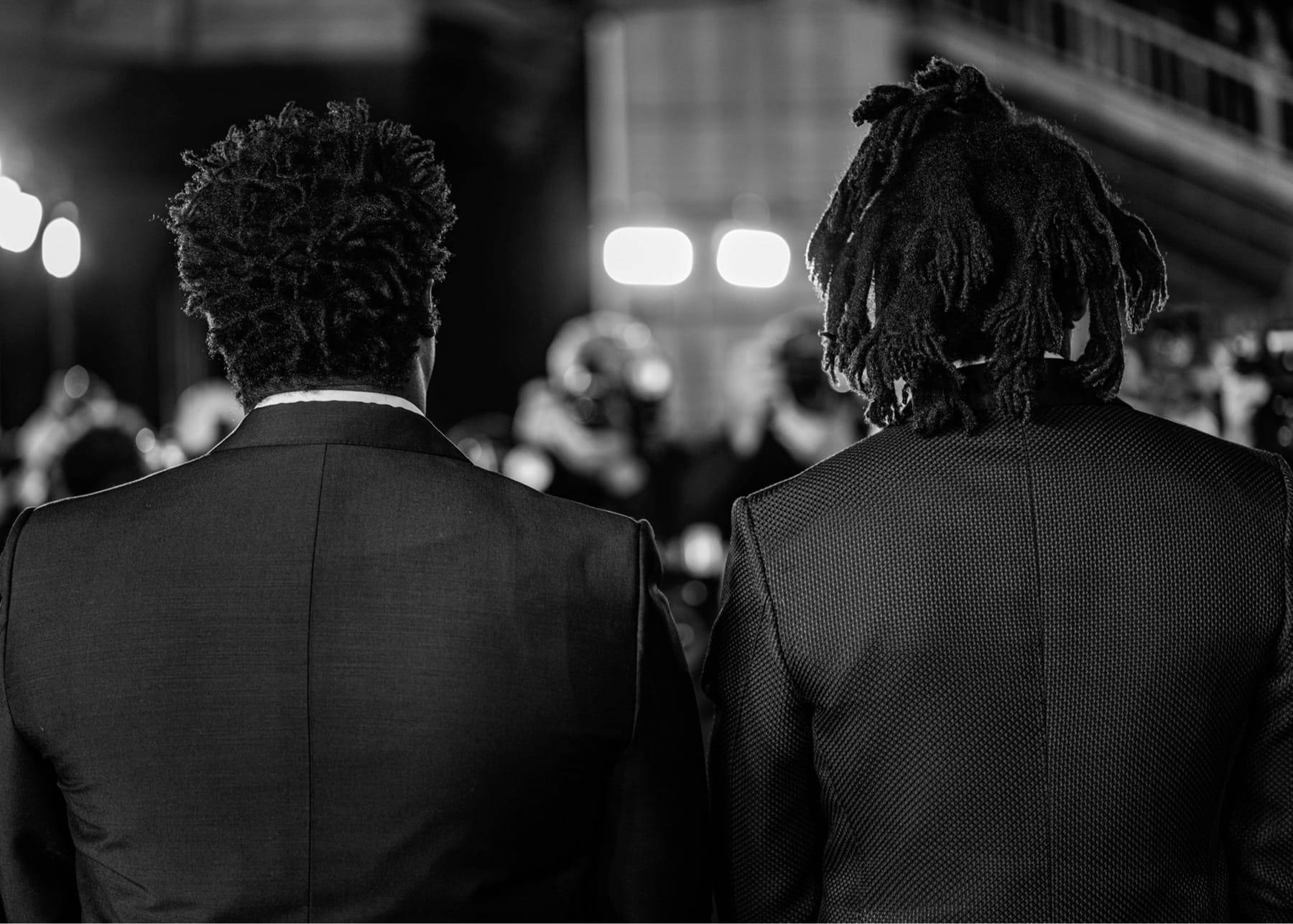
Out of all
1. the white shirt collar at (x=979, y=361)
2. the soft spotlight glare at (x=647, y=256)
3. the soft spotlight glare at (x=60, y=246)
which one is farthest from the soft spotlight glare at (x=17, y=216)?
the white shirt collar at (x=979, y=361)

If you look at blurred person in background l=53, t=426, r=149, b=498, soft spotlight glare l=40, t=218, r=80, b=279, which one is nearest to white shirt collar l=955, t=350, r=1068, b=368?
blurred person in background l=53, t=426, r=149, b=498

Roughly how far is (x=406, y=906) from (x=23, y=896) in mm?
524

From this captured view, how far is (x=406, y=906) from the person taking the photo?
146cm

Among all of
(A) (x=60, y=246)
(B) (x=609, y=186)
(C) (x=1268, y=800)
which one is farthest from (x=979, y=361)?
(B) (x=609, y=186)

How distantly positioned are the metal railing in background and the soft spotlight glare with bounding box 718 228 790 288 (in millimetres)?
2925

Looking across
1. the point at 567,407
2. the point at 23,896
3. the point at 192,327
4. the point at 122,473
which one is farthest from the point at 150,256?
the point at 23,896

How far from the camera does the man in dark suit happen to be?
1.46 metres

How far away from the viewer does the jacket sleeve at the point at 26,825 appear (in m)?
1.54

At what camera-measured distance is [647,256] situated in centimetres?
1010

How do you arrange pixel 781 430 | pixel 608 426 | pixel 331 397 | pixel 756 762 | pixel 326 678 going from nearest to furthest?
pixel 326 678 < pixel 331 397 < pixel 756 762 < pixel 781 430 < pixel 608 426

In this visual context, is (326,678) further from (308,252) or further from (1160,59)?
(1160,59)

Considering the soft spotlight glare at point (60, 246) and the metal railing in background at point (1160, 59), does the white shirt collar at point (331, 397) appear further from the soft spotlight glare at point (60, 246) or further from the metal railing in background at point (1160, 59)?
the metal railing in background at point (1160, 59)

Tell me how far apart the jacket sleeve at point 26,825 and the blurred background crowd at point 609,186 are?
9.46ft

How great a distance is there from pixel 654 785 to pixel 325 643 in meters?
0.45
